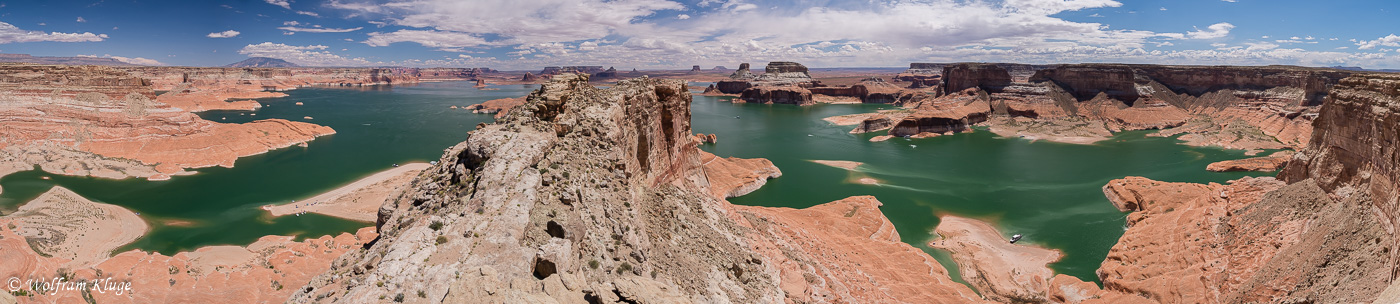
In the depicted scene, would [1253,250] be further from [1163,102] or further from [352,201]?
[1163,102]

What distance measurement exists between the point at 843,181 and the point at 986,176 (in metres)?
15.9

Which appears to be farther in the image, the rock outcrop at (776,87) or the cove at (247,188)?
the rock outcrop at (776,87)

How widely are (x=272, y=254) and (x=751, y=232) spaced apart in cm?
2460

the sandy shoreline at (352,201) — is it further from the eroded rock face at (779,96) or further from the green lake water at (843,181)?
the eroded rock face at (779,96)

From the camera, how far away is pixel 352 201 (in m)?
43.5

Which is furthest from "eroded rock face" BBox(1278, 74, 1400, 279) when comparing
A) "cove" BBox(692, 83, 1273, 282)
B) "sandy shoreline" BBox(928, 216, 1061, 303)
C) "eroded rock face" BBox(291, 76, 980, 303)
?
"eroded rock face" BBox(291, 76, 980, 303)

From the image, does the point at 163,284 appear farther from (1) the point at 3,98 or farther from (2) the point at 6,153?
(1) the point at 3,98

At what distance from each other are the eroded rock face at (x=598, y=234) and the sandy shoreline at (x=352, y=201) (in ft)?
71.8

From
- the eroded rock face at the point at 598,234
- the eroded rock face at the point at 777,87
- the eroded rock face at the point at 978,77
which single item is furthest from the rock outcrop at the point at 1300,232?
the eroded rock face at the point at 777,87

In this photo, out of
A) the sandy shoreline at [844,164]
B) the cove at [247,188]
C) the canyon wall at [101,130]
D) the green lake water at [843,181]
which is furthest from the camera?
the sandy shoreline at [844,164]

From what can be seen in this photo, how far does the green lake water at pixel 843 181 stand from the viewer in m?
37.1

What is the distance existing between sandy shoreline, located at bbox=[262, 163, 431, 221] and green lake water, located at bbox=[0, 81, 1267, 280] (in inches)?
51.4

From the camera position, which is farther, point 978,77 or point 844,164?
point 978,77

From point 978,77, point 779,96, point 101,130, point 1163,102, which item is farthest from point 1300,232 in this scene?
point 779,96
